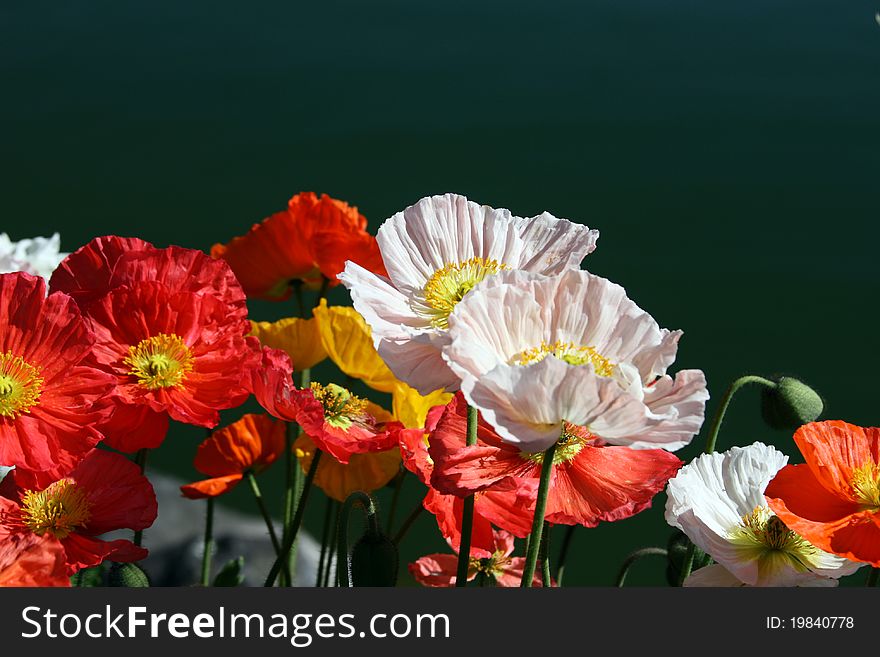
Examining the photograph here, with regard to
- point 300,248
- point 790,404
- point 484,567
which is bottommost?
point 484,567

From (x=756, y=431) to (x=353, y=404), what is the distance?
30.9 inches

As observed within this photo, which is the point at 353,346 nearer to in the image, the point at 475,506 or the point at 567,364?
the point at 475,506

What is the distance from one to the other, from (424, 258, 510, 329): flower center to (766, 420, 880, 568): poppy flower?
0.17m

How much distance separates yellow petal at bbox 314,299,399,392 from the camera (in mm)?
757

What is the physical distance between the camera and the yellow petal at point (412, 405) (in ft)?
2.38

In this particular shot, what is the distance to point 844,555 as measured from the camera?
516mm

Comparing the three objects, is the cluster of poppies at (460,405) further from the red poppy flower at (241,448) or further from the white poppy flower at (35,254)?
the white poppy flower at (35,254)

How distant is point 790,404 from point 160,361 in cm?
39

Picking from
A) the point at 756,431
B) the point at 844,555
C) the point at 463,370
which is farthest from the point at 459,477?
the point at 756,431

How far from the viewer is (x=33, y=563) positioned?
0.51m

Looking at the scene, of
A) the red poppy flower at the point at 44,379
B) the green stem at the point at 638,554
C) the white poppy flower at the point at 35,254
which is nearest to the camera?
the red poppy flower at the point at 44,379

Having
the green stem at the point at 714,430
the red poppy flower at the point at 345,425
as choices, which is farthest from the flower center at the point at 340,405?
the green stem at the point at 714,430

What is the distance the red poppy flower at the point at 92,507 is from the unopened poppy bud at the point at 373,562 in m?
0.11

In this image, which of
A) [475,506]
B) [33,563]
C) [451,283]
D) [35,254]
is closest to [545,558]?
[475,506]
